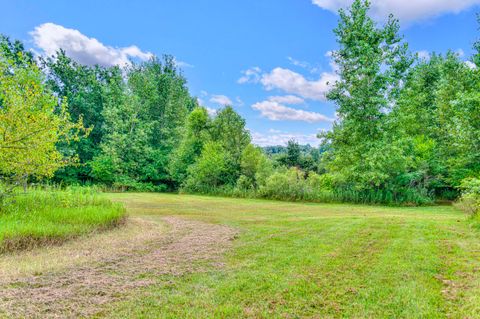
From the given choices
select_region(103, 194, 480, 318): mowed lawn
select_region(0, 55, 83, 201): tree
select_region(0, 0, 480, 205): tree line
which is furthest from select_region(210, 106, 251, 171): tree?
select_region(103, 194, 480, 318): mowed lawn

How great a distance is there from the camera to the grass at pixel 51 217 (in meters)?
5.27

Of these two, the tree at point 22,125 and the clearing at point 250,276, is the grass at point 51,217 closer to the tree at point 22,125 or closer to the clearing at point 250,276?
the clearing at point 250,276

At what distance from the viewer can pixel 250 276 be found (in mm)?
3875

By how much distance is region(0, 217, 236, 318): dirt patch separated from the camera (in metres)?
2.97

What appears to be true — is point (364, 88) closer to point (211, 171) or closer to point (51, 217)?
point (211, 171)

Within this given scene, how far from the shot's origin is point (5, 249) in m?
4.94

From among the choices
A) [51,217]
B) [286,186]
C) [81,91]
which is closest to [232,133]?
[286,186]

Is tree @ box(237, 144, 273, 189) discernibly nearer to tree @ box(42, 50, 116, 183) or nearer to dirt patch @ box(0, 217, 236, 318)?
dirt patch @ box(0, 217, 236, 318)

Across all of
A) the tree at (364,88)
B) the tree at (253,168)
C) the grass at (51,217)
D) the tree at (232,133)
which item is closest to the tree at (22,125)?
the grass at (51,217)

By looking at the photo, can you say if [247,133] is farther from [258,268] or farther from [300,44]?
[258,268]

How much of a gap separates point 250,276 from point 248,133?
21.5 metres

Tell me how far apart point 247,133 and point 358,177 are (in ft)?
34.9

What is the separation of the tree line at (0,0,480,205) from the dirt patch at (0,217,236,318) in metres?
3.97

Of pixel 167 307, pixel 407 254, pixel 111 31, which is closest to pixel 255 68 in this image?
pixel 111 31
